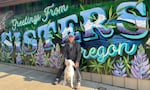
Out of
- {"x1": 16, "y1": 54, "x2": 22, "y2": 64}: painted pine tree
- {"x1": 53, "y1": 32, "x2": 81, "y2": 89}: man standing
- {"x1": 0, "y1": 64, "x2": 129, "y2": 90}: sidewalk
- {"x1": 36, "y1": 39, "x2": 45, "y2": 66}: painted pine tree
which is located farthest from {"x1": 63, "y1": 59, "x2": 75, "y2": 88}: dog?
{"x1": 16, "y1": 54, "x2": 22, "y2": 64}: painted pine tree

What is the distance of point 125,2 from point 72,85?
2.58m

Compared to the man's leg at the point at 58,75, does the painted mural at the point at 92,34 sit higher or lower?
higher

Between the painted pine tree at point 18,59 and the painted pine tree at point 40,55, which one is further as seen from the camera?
the painted pine tree at point 18,59

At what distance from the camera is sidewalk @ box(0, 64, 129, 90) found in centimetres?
669

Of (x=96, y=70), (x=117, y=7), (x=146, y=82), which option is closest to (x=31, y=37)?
(x=96, y=70)

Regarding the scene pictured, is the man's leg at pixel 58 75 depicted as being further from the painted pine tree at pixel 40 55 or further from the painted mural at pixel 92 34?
the painted pine tree at pixel 40 55

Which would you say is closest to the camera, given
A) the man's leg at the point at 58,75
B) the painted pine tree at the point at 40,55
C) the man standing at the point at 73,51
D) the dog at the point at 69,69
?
the dog at the point at 69,69

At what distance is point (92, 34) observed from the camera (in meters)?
6.76

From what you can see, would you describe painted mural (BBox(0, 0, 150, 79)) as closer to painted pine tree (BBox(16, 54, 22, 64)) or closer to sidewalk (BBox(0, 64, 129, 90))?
painted pine tree (BBox(16, 54, 22, 64))

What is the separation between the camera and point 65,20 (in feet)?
24.2

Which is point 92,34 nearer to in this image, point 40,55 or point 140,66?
point 140,66

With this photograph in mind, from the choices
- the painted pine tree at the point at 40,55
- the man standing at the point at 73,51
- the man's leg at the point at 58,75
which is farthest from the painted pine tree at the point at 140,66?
the painted pine tree at the point at 40,55

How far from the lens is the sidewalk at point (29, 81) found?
263 inches

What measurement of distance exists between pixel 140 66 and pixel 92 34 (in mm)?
1614
